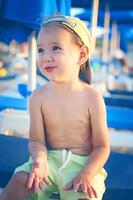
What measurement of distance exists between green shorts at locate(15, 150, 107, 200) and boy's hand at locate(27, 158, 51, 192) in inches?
1.6

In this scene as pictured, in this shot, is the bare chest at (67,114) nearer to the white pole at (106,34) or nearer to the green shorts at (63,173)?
the green shorts at (63,173)

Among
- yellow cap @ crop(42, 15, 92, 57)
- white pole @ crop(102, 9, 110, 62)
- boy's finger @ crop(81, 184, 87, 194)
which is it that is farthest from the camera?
white pole @ crop(102, 9, 110, 62)

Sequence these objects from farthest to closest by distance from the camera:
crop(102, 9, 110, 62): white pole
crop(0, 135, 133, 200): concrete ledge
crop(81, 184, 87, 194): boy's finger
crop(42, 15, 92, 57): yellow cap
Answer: crop(102, 9, 110, 62): white pole, crop(0, 135, 133, 200): concrete ledge, crop(42, 15, 92, 57): yellow cap, crop(81, 184, 87, 194): boy's finger

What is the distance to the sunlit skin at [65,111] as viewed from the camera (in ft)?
4.44

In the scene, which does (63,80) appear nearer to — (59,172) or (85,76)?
(85,76)

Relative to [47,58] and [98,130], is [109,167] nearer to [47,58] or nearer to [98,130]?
[98,130]

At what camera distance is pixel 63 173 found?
1358 mm

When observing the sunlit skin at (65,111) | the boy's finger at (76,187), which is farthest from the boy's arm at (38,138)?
the boy's finger at (76,187)

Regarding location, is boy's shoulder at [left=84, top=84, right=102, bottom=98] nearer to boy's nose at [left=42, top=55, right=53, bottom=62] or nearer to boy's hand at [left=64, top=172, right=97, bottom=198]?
boy's nose at [left=42, top=55, right=53, bottom=62]

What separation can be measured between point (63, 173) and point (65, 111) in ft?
0.75

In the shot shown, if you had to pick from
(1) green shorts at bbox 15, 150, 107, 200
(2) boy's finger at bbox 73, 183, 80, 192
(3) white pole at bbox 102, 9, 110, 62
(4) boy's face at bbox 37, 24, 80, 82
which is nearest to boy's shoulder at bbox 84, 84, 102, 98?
(4) boy's face at bbox 37, 24, 80, 82

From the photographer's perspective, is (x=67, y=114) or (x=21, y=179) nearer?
(x=21, y=179)

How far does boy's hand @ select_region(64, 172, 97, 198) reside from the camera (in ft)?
4.19

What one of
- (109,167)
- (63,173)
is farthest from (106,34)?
(63,173)
